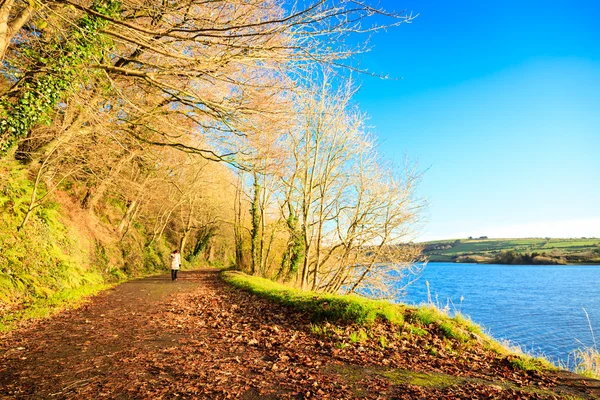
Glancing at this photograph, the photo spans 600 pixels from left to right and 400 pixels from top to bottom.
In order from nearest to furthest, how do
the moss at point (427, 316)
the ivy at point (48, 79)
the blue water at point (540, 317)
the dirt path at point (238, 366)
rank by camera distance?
the dirt path at point (238, 366), the moss at point (427, 316), the ivy at point (48, 79), the blue water at point (540, 317)

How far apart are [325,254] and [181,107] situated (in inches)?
402

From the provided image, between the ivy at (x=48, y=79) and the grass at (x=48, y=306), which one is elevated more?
the ivy at (x=48, y=79)

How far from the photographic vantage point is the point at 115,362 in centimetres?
518

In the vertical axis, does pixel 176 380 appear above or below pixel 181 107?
below

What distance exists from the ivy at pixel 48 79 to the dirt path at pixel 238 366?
487cm

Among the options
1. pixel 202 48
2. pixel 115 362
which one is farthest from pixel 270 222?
pixel 115 362

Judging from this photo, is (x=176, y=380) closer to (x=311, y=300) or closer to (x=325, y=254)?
(x=311, y=300)

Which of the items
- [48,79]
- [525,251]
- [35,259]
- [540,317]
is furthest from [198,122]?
[525,251]

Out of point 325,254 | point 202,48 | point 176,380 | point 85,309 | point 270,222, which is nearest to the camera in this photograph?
point 176,380

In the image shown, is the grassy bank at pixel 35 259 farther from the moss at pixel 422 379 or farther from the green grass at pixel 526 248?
the green grass at pixel 526 248

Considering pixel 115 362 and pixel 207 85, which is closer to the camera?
pixel 115 362

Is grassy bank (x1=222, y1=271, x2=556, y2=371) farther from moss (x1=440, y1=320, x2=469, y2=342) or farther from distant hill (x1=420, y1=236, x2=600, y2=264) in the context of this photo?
distant hill (x1=420, y1=236, x2=600, y2=264)

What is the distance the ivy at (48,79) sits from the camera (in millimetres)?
7664

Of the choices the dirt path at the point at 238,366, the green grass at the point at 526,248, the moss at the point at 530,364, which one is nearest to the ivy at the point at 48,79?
the dirt path at the point at 238,366
